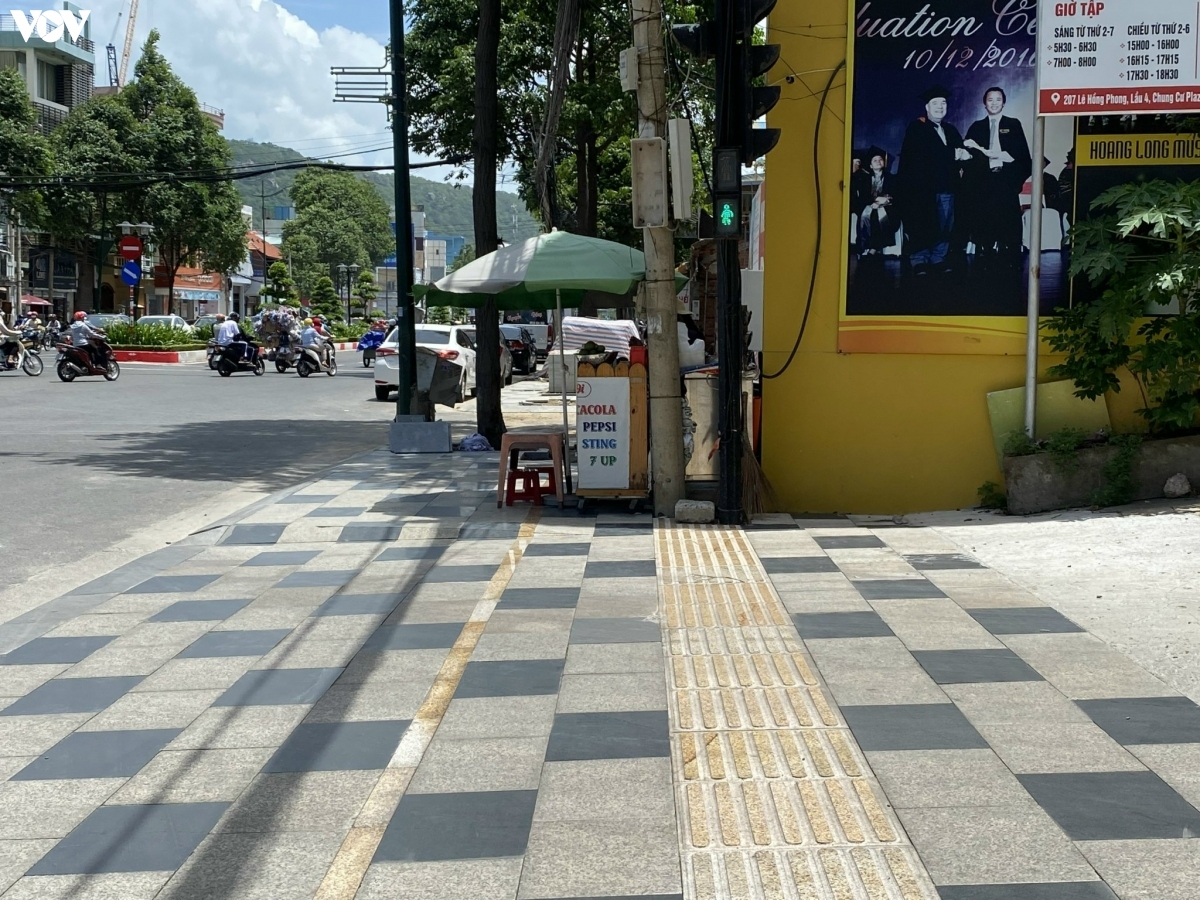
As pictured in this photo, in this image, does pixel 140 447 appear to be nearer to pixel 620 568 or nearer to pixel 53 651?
pixel 620 568

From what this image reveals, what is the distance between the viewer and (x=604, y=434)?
1038 cm

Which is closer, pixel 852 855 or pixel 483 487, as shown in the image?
pixel 852 855

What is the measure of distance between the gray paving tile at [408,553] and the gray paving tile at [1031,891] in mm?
5440

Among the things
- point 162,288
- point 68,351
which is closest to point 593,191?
point 68,351

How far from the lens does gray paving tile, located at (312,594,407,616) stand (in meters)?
7.00

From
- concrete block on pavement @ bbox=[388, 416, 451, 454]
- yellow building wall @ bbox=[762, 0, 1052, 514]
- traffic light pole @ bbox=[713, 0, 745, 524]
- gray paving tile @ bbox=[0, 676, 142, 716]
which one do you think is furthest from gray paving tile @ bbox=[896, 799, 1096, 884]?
concrete block on pavement @ bbox=[388, 416, 451, 454]

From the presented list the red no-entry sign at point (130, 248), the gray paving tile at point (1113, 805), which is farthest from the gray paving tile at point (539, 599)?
the red no-entry sign at point (130, 248)

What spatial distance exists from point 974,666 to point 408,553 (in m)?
4.21

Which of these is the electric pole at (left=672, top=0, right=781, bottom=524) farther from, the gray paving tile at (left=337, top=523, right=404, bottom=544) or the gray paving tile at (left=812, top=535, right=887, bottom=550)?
the gray paving tile at (left=337, top=523, right=404, bottom=544)

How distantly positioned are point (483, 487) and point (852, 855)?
8441mm

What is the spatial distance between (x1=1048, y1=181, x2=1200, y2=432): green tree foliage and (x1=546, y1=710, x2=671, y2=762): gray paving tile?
19.4ft

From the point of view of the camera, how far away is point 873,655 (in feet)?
19.3

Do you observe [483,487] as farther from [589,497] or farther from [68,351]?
[68,351]

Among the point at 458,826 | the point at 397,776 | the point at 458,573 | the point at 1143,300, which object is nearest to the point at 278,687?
the point at 397,776
